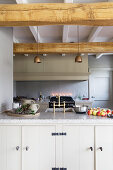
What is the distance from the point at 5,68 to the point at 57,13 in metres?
1.48

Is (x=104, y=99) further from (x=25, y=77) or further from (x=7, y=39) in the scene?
(x=7, y=39)

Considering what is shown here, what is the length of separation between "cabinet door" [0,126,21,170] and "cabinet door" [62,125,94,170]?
0.58 m

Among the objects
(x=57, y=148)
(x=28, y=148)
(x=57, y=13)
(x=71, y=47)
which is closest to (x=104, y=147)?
(x=57, y=148)

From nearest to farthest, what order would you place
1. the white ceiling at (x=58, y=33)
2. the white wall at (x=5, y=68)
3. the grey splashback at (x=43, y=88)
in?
the white wall at (x=5, y=68), the white ceiling at (x=58, y=33), the grey splashback at (x=43, y=88)

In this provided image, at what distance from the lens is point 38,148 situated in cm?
199

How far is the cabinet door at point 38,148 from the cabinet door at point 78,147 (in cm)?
18

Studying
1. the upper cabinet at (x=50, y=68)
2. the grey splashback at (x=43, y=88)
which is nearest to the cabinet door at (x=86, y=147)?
the upper cabinet at (x=50, y=68)

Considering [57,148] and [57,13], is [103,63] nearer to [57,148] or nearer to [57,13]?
[57,13]

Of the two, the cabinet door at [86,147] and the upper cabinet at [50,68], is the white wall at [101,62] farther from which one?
the cabinet door at [86,147]

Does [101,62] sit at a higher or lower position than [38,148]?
higher

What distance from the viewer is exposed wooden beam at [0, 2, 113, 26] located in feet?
6.80

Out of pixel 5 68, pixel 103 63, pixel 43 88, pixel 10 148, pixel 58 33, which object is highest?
pixel 58 33

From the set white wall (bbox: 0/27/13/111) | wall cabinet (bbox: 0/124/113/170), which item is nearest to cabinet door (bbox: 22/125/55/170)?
wall cabinet (bbox: 0/124/113/170)

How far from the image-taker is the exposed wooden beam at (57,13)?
6.80 ft
